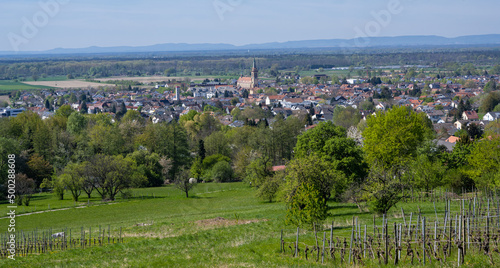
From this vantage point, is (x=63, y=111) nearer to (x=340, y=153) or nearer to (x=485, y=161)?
(x=340, y=153)

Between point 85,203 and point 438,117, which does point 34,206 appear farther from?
point 438,117

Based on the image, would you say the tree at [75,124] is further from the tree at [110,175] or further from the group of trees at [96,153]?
the tree at [110,175]

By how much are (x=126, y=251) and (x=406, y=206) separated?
15.9 metres

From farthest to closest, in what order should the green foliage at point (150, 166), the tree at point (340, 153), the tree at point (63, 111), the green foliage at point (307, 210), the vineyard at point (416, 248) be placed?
the tree at point (63, 111), the green foliage at point (150, 166), the tree at point (340, 153), the green foliage at point (307, 210), the vineyard at point (416, 248)

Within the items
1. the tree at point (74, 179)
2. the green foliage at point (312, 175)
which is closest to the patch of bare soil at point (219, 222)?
the green foliage at point (312, 175)

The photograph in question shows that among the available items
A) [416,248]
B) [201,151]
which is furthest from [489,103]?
[416,248]

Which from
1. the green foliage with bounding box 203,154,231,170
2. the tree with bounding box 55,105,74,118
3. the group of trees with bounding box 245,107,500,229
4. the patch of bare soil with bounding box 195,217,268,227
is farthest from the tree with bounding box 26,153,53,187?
the patch of bare soil with bounding box 195,217,268,227

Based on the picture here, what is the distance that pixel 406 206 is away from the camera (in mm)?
28266

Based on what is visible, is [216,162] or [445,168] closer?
[445,168]

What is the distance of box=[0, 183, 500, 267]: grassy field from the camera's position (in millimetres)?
17312

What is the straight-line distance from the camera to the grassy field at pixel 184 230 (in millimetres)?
17312

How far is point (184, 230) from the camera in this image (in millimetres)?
25078

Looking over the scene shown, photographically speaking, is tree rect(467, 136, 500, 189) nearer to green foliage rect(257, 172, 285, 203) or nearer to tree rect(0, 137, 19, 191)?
green foliage rect(257, 172, 285, 203)

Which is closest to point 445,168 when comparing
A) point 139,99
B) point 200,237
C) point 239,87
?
point 200,237
